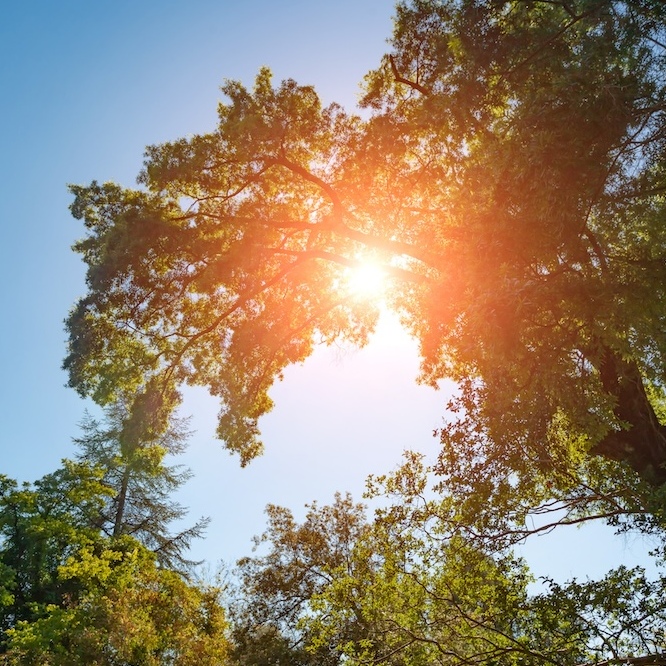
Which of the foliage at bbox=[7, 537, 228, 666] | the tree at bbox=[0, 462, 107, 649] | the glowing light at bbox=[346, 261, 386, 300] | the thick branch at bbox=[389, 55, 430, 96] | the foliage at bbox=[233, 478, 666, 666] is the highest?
the thick branch at bbox=[389, 55, 430, 96]

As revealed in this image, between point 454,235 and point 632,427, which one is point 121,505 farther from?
point 632,427

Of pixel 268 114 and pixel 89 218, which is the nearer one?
pixel 268 114

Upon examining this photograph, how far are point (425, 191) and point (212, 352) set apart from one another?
21.6 ft

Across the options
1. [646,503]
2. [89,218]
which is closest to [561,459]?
[646,503]

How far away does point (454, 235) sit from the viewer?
9445 mm

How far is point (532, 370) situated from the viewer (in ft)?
23.8

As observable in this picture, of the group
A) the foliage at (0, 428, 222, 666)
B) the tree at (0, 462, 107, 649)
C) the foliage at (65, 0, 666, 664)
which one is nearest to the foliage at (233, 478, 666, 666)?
the foliage at (65, 0, 666, 664)

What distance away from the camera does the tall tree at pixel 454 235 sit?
7070mm

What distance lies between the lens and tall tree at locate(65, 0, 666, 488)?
23.2ft

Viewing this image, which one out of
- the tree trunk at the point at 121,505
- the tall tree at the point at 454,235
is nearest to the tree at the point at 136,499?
the tree trunk at the point at 121,505

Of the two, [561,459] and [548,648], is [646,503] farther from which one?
[548,648]

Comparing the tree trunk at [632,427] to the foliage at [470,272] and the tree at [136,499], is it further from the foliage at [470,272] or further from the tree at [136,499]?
the tree at [136,499]

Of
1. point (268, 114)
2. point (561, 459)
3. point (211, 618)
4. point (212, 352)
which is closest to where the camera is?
point (561, 459)

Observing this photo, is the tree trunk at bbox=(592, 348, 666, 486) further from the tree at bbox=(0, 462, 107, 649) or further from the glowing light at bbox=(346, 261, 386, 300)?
the tree at bbox=(0, 462, 107, 649)
